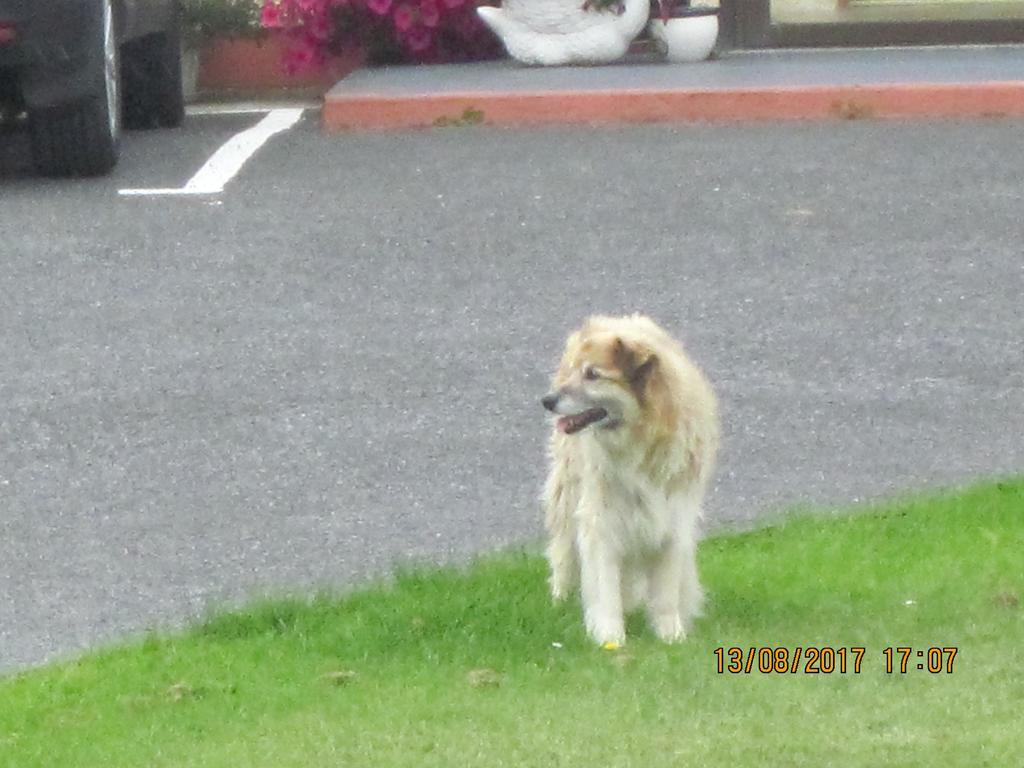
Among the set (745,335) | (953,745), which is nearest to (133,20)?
(745,335)

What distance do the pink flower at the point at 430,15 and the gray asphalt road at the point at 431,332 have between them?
1.90 meters

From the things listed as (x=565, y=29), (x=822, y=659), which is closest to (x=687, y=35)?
(x=565, y=29)

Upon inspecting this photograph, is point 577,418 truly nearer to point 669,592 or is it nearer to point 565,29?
point 669,592

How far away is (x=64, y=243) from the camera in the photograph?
32.4ft

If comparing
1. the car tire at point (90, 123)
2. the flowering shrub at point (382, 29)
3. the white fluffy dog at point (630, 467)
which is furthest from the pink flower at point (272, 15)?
the white fluffy dog at point (630, 467)

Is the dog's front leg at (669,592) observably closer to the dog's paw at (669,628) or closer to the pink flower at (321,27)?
the dog's paw at (669,628)

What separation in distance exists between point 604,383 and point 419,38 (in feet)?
30.3

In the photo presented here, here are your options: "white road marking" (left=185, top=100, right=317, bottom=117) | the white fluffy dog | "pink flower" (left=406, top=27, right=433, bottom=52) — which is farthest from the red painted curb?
the white fluffy dog

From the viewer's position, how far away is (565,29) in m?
13.8

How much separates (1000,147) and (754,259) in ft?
8.43

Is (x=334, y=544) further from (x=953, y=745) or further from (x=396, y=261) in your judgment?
(x=396, y=261)

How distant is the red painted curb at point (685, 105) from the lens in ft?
40.1

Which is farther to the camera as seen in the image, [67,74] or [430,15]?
[430,15]

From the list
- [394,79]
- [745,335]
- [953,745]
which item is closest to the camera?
[953,745]
